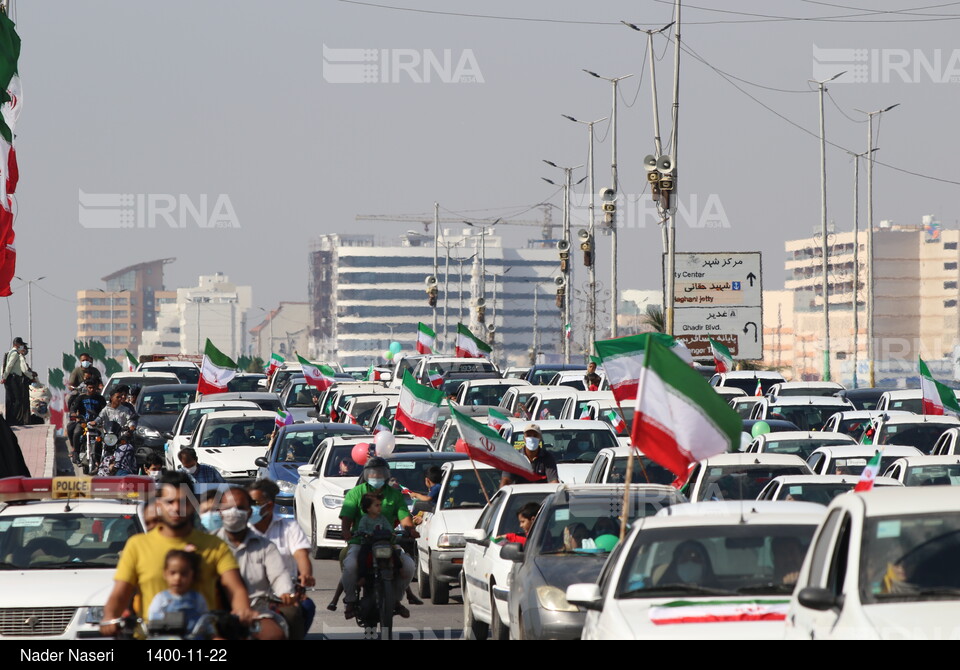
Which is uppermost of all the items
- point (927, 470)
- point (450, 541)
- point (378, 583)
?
point (927, 470)

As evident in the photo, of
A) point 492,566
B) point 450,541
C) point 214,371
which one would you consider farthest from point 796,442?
point 214,371

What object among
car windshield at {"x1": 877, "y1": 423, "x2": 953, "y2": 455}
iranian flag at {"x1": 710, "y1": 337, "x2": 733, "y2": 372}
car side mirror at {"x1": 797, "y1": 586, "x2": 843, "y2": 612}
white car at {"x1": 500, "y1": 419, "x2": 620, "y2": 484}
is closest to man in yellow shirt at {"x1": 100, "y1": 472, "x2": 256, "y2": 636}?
car side mirror at {"x1": 797, "y1": 586, "x2": 843, "y2": 612}

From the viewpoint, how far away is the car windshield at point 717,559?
932 centimetres

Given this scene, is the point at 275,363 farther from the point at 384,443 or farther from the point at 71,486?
the point at 71,486

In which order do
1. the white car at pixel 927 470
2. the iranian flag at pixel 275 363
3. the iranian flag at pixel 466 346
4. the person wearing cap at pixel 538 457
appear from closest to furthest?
the white car at pixel 927 470 → the person wearing cap at pixel 538 457 → the iranian flag at pixel 275 363 → the iranian flag at pixel 466 346

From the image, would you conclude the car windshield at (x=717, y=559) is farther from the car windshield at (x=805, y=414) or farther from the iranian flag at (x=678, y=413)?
the car windshield at (x=805, y=414)

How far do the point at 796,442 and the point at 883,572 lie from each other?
15144 mm

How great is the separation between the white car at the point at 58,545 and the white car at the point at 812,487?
256 inches

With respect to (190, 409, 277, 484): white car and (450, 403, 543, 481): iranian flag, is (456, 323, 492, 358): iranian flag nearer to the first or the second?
(190, 409, 277, 484): white car

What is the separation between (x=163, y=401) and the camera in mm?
33531

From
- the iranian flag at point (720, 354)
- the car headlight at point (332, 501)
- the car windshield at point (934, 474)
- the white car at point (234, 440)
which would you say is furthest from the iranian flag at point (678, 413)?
Result: the iranian flag at point (720, 354)
